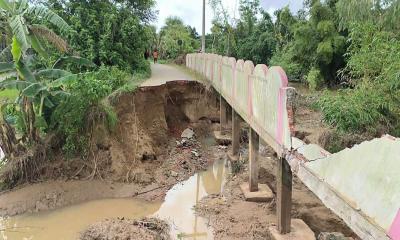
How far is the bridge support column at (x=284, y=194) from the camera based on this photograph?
6684mm

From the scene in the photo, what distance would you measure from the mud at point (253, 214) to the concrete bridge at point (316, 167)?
0.45 m

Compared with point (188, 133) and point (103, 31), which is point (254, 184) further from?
point (103, 31)

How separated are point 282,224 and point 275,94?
2.29 m

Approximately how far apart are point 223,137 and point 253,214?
649 cm

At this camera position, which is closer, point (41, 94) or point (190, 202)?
point (190, 202)

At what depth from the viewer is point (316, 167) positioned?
474 centimetres

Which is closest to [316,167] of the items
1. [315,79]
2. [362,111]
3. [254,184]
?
[254,184]

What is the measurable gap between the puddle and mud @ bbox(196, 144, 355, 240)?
33 centimetres

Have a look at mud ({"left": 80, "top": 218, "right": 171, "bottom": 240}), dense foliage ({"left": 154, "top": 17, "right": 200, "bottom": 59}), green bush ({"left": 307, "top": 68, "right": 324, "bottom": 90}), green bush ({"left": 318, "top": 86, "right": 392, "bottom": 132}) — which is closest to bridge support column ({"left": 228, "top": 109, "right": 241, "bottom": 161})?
green bush ({"left": 318, "top": 86, "right": 392, "bottom": 132})

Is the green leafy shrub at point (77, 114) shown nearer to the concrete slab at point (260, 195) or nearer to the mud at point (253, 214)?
the mud at point (253, 214)

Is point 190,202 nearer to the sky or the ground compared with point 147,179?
nearer to the ground

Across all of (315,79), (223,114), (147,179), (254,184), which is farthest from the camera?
(315,79)

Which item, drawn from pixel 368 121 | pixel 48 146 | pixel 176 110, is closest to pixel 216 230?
pixel 368 121

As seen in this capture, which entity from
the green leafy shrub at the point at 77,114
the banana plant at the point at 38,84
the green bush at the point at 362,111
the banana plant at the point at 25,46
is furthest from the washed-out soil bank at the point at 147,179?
the banana plant at the point at 25,46
